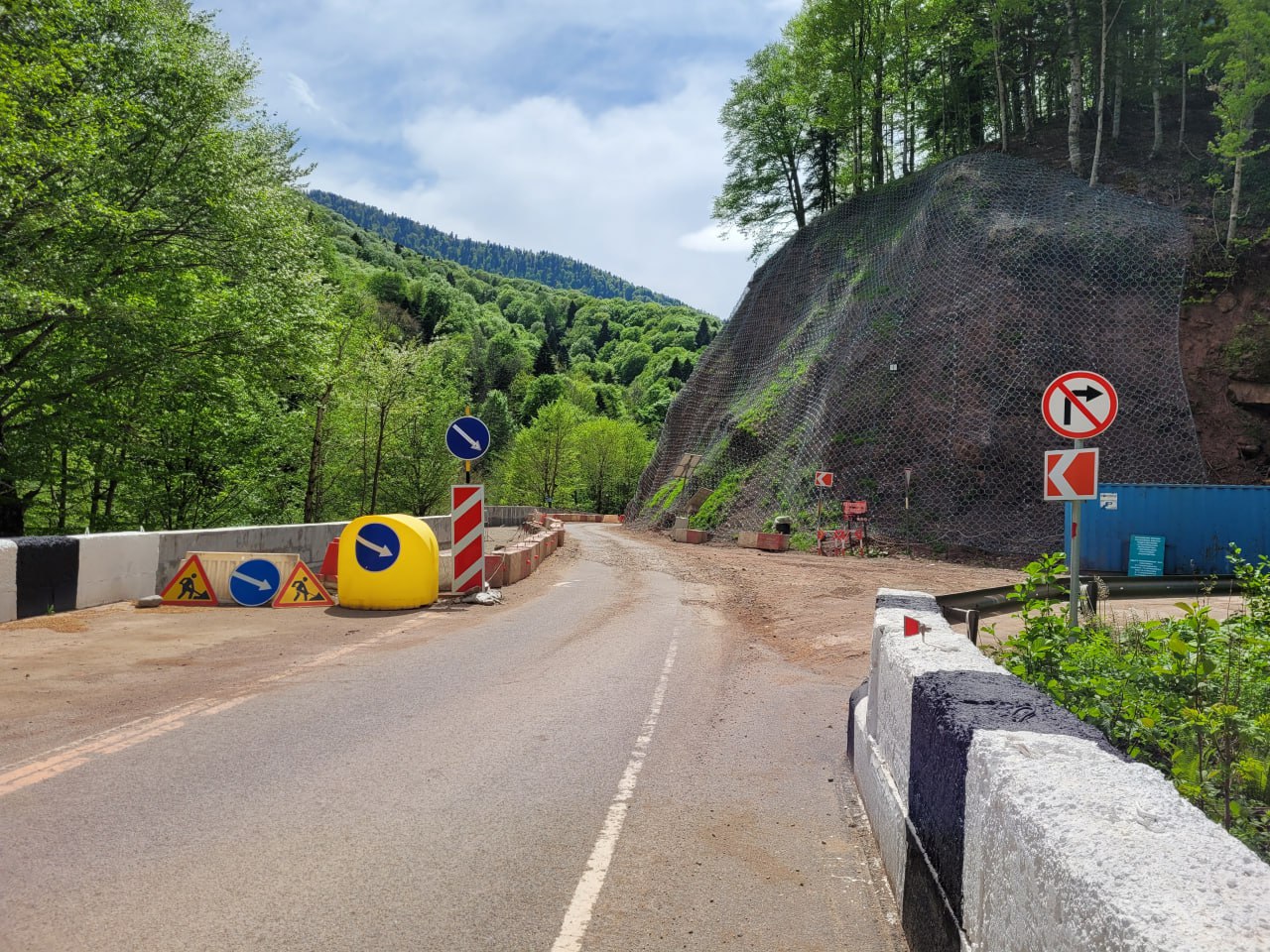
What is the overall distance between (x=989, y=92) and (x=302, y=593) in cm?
4568

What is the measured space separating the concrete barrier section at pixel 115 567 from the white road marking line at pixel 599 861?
8.77m

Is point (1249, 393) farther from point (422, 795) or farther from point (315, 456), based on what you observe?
point (315, 456)

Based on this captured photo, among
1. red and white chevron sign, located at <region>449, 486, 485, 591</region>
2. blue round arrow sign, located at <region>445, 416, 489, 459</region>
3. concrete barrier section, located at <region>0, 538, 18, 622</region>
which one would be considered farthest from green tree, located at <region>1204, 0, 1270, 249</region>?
concrete barrier section, located at <region>0, 538, 18, 622</region>

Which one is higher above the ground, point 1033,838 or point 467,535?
point 1033,838

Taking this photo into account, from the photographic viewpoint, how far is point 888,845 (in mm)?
3982

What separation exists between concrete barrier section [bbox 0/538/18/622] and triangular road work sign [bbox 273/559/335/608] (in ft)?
10.3

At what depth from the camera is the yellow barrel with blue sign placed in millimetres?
11984

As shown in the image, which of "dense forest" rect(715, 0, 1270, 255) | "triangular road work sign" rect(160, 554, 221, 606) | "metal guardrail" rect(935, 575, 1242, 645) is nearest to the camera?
"metal guardrail" rect(935, 575, 1242, 645)

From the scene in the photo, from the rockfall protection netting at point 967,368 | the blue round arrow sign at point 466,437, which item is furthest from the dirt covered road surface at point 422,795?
the rockfall protection netting at point 967,368

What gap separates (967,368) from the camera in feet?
91.7

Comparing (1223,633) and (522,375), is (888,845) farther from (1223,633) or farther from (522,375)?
(522,375)

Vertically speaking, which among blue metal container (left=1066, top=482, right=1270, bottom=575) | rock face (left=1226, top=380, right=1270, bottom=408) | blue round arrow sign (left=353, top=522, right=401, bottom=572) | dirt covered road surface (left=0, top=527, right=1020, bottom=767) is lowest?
dirt covered road surface (left=0, top=527, right=1020, bottom=767)

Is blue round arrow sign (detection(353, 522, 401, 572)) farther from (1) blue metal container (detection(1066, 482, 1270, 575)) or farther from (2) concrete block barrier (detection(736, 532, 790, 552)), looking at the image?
(1) blue metal container (detection(1066, 482, 1270, 575))

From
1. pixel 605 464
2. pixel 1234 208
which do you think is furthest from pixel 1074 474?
Result: pixel 605 464
